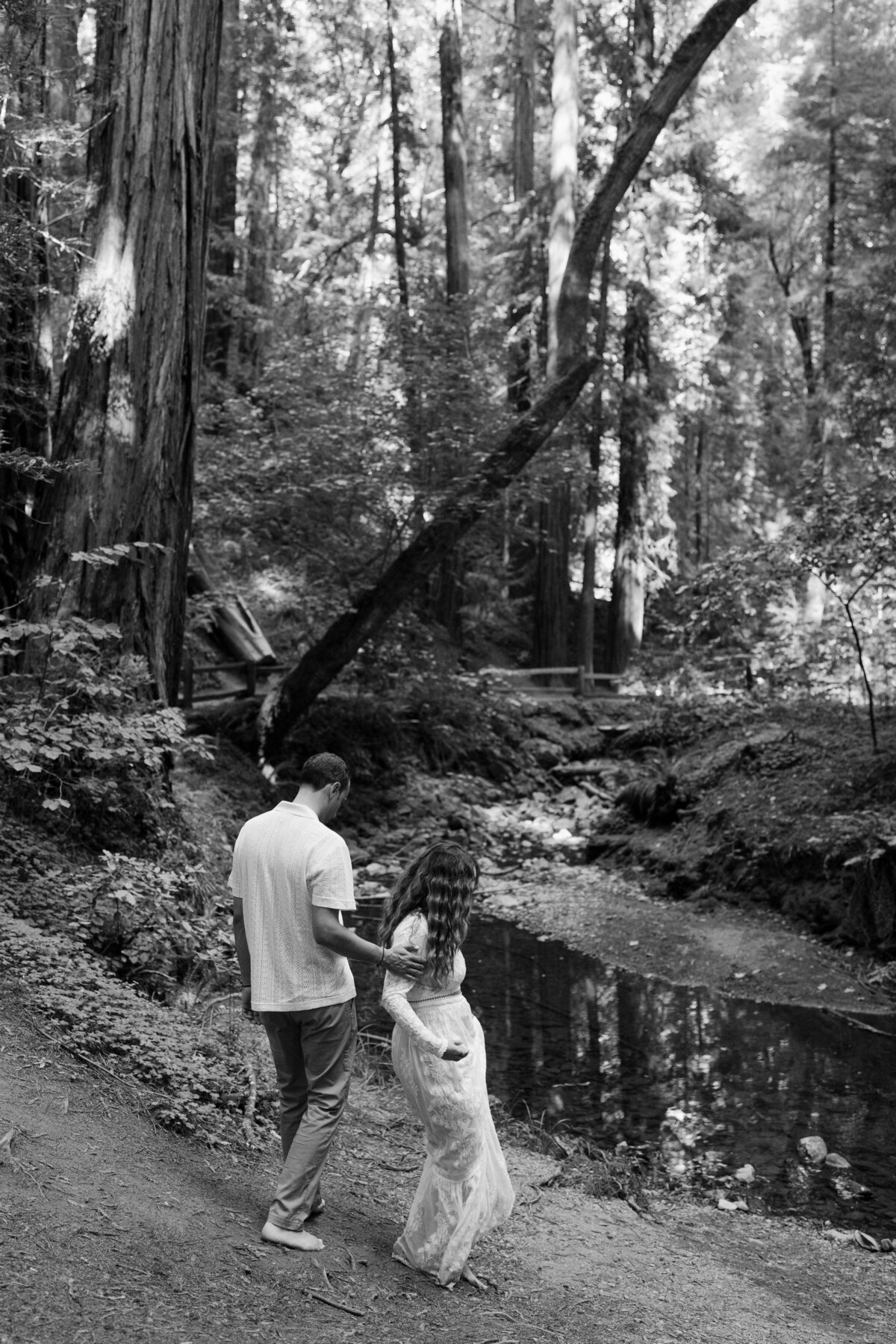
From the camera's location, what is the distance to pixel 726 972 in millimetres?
10945

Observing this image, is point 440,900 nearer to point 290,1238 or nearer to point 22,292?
point 290,1238

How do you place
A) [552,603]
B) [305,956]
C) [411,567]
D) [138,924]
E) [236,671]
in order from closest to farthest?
[305,956], [138,924], [411,567], [236,671], [552,603]

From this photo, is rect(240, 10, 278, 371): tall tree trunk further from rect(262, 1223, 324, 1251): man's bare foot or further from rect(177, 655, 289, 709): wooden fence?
rect(262, 1223, 324, 1251): man's bare foot

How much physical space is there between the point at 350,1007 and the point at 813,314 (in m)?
26.2

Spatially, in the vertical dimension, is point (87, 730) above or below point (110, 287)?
below

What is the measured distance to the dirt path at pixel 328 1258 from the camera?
11.1ft

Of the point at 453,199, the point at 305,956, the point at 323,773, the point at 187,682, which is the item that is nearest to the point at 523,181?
the point at 453,199

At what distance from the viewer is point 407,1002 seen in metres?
4.13

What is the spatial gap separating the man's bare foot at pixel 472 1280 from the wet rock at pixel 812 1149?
325cm

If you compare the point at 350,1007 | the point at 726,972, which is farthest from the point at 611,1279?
the point at 726,972

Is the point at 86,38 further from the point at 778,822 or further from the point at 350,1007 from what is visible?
the point at 350,1007

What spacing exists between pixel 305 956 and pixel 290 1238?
925 millimetres

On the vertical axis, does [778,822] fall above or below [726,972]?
above

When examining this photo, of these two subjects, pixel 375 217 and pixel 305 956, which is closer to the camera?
pixel 305 956
